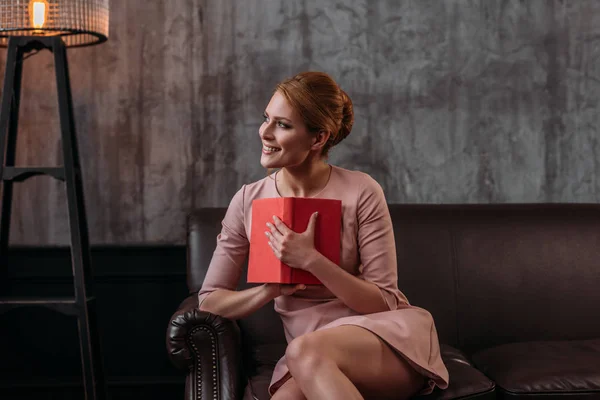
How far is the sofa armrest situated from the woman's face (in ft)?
1.61

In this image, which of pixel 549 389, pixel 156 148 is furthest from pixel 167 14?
pixel 549 389

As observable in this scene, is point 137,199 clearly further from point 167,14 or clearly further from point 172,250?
point 167,14

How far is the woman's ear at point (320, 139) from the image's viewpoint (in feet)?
6.52

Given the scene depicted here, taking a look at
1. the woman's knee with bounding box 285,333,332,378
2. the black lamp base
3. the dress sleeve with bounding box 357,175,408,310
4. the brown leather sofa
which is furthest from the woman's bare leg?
the black lamp base

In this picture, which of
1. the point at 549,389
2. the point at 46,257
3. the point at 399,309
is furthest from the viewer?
the point at 46,257

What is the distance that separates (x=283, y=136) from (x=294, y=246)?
0.31m

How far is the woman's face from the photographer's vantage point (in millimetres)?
1939

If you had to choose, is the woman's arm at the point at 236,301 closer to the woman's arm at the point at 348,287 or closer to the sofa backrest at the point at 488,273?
the woman's arm at the point at 348,287

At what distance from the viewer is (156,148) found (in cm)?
310

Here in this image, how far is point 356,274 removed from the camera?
2055 mm

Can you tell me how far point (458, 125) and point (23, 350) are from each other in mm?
2056

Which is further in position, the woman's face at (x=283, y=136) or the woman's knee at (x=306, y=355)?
the woman's face at (x=283, y=136)

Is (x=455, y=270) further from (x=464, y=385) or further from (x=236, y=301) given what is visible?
(x=236, y=301)

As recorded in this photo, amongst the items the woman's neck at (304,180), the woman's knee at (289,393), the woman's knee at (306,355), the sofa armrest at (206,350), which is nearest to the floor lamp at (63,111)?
the sofa armrest at (206,350)
